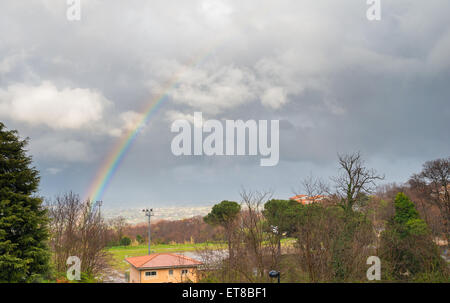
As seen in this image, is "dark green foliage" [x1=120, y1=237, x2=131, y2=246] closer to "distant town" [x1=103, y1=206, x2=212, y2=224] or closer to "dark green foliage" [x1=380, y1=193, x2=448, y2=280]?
"distant town" [x1=103, y1=206, x2=212, y2=224]

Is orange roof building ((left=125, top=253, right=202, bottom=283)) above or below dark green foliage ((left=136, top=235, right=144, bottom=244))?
below

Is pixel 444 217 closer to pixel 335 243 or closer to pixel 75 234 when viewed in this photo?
pixel 335 243

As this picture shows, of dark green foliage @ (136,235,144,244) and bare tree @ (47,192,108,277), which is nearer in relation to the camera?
bare tree @ (47,192,108,277)

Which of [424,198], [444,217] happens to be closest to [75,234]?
[444,217]

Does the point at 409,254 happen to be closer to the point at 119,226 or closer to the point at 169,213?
the point at 169,213

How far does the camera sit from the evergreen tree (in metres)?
8.00

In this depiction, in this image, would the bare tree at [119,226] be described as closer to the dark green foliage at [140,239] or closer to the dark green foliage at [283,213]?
the dark green foliage at [140,239]

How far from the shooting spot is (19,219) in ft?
26.9

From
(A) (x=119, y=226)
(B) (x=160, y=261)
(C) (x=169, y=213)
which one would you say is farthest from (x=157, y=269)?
(A) (x=119, y=226)

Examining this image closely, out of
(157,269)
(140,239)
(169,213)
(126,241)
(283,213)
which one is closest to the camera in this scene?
(283,213)

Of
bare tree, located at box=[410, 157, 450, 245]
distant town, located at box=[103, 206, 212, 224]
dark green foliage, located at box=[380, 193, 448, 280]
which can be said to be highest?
bare tree, located at box=[410, 157, 450, 245]

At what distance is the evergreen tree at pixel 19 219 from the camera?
8000mm

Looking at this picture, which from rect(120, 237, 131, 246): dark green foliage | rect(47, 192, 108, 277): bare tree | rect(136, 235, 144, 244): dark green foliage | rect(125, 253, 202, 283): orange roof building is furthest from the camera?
rect(120, 237, 131, 246): dark green foliage

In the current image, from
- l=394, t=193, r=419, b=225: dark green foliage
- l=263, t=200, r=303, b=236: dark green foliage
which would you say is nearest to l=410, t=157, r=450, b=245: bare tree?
l=394, t=193, r=419, b=225: dark green foliage
